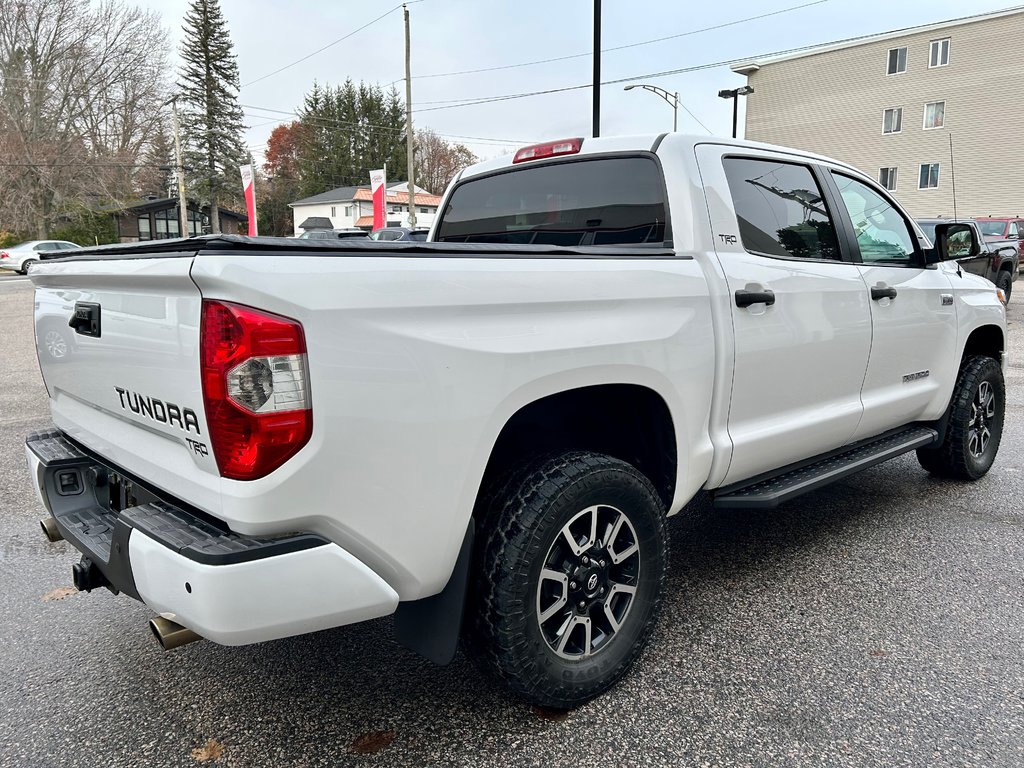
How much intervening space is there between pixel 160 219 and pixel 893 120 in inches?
2117

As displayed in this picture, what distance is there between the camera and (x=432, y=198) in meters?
71.8

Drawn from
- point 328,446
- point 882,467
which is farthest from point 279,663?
point 882,467

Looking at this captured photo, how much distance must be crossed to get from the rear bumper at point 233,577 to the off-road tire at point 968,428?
12.7 ft

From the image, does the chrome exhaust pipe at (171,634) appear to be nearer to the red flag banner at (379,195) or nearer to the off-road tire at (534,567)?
the off-road tire at (534,567)

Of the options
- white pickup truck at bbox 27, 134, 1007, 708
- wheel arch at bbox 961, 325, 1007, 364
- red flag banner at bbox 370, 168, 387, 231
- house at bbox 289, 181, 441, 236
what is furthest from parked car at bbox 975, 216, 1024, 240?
house at bbox 289, 181, 441, 236

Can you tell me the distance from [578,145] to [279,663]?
2.40m

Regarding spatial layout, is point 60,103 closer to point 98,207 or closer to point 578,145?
point 98,207

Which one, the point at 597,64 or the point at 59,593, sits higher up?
the point at 597,64

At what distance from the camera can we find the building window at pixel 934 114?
37.0 metres

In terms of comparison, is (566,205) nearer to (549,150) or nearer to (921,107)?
(549,150)

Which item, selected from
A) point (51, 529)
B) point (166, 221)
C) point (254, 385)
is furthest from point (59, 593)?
point (166, 221)

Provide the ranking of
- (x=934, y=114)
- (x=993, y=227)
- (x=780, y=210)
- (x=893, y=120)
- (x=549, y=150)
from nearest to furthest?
(x=780, y=210) → (x=549, y=150) → (x=993, y=227) → (x=934, y=114) → (x=893, y=120)

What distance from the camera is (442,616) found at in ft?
7.14

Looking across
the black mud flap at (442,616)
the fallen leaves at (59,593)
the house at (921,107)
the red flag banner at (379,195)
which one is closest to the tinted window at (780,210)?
the black mud flap at (442,616)
